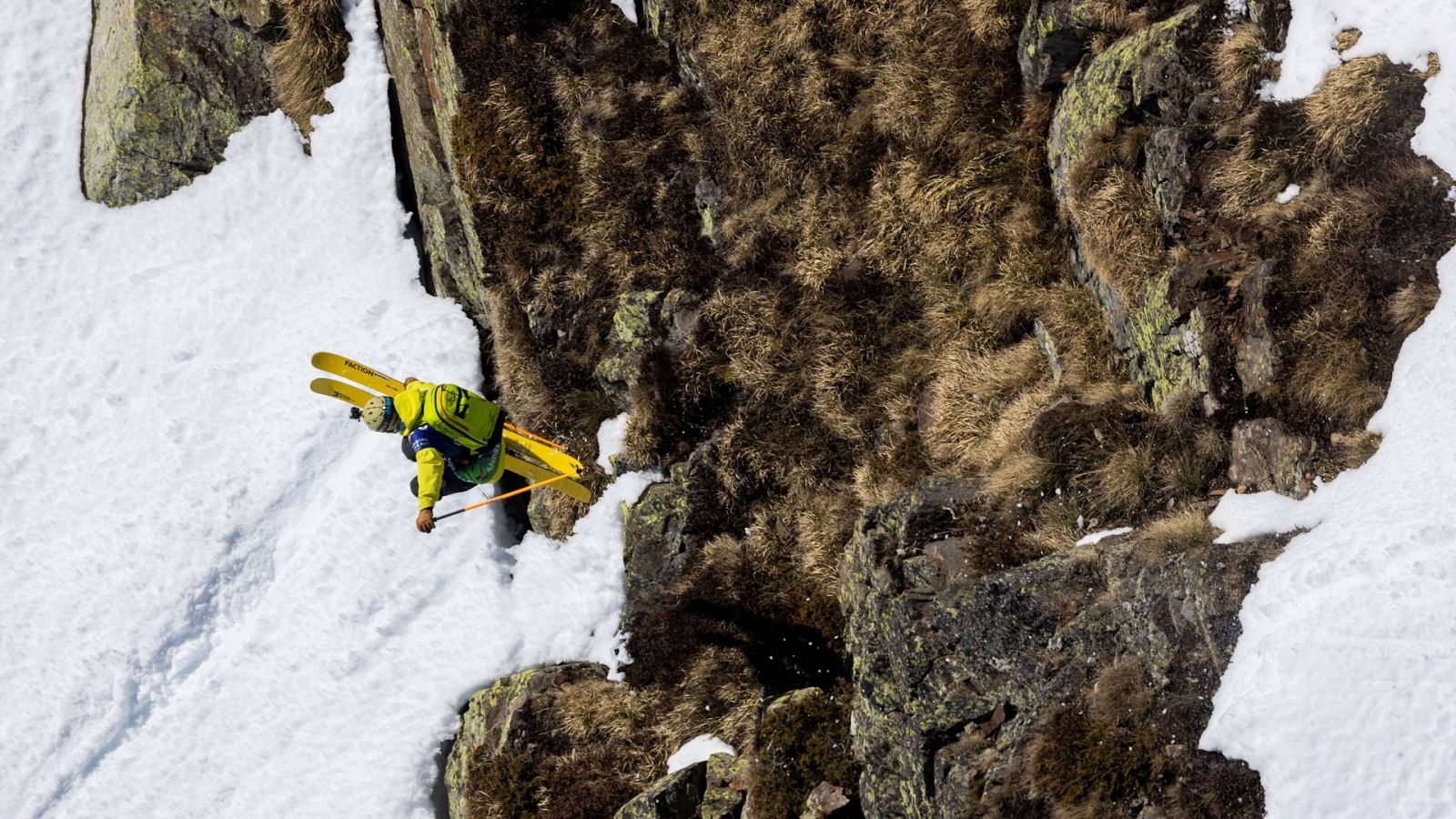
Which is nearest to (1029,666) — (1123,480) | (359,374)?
(1123,480)

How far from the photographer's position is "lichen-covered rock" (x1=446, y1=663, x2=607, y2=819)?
13.8 metres

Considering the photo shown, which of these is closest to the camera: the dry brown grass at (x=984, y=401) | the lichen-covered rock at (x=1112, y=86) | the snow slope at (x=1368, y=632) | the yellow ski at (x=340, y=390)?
the snow slope at (x=1368, y=632)

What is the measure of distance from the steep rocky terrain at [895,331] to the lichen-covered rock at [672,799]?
50 mm

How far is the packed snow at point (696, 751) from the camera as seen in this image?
1263 centimetres

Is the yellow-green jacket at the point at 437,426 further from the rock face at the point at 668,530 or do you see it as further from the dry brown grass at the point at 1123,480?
the dry brown grass at the point at 1123,480

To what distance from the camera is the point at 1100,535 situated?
34.1ft

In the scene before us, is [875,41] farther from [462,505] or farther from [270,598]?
→ [270,598]

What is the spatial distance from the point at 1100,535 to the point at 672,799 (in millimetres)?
5275

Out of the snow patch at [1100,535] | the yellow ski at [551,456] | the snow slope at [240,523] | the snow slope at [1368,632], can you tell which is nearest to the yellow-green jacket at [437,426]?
the yellow ski at [551,456]

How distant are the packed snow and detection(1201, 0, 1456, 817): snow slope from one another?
5796mm

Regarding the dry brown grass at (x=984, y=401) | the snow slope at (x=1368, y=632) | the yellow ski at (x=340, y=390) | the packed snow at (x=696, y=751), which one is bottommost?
the snow slope at (x=1368, y=632)

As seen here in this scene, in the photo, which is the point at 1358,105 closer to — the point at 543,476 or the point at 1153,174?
the point at 1153,174

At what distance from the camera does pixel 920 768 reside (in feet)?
32.2

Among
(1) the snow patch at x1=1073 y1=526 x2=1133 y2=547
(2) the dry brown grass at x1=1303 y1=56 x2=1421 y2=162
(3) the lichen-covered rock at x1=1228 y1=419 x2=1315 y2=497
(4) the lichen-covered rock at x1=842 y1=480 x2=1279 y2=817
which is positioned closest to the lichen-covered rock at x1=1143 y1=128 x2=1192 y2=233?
(2) the dry brown grass at x1=1303 y1=56 x2=1421 y2=162
